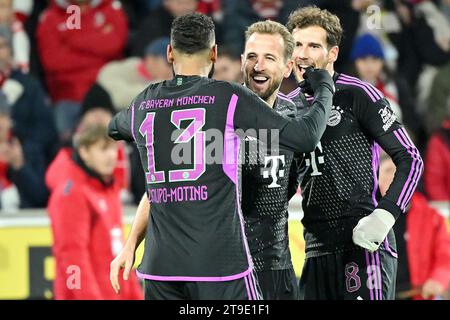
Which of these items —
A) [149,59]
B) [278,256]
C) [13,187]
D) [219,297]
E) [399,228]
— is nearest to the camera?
[219,297]

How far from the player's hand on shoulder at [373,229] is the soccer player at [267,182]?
40 cm

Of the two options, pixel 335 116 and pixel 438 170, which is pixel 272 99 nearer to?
pixel 335 116

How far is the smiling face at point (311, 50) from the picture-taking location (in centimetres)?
525

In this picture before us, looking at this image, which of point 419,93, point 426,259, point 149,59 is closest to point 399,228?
point 426,259

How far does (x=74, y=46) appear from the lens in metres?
8.71

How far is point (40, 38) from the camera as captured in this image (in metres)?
8.84

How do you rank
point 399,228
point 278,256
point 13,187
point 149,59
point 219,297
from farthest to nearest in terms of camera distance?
1. point 149,59
2. point 13,187
3. point 399,228
4. point 278,256
5. point 219,297

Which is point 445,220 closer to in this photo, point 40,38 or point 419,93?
point 419,93

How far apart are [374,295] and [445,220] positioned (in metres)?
2.81

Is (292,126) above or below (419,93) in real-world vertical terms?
below

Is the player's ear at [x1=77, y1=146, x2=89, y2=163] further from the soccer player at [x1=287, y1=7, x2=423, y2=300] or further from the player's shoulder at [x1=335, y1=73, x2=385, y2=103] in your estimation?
the player's shoulder at [x1=335, y1=73, x2=385, y2=103]

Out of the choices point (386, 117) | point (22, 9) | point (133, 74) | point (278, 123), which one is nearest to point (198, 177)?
point (278, 123)

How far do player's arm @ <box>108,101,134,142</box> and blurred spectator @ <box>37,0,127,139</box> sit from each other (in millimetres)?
3767

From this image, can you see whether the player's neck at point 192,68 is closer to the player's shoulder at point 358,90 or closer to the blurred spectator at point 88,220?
the player's shoulder at point 358,90
